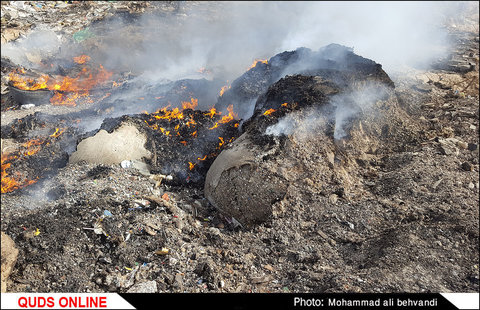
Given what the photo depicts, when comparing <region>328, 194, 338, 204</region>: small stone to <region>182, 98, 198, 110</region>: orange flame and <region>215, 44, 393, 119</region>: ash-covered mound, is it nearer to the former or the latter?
<region>215, 44, 393, 119</region>: ash-covered mound

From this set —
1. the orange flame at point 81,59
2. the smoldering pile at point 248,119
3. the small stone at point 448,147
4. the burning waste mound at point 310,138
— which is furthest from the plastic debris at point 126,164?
the orange flame at point 81,59

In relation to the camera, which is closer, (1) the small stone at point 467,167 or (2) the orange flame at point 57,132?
(1) the small stone at point 467,167

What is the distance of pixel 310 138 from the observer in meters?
6.08

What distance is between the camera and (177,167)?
6652 mm

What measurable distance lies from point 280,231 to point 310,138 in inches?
75.2

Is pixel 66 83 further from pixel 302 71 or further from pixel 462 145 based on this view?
pixel 462 145

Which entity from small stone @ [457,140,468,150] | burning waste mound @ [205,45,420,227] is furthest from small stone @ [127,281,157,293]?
small stone @ [457,140,468,150]

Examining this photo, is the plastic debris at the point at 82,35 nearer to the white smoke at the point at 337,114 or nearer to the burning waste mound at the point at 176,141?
the burning waste mound at the point at 176,141

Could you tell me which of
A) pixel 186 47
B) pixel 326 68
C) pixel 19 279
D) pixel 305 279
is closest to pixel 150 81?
pixel 186 47

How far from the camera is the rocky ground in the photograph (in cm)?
432

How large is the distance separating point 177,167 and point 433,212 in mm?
4948
